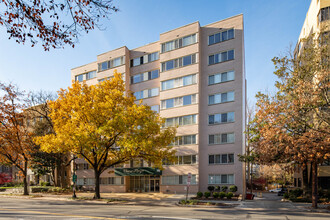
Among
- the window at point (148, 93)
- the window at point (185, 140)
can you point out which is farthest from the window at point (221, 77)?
the window at point (148, 93)

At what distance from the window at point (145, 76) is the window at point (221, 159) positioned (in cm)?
1458

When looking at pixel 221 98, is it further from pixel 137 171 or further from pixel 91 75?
pixel 91 75

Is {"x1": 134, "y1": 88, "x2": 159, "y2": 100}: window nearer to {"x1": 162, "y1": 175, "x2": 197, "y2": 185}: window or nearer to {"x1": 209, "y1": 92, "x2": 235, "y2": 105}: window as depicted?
{"x1": 209, "y1": 92, "x2": 235, "y2": 105}: window

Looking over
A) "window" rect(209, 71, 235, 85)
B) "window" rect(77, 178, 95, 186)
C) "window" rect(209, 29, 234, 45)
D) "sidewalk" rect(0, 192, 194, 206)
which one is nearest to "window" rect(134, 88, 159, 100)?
"window" rect(209, 71, 235, 85)

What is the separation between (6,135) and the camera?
32.8 metres

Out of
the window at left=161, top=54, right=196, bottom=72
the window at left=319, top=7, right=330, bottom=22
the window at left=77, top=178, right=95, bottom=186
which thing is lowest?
the window at left=77, top=178, right=95, bottom=186

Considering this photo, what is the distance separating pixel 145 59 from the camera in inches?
1678

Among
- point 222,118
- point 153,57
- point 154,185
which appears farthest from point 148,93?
point 154,185

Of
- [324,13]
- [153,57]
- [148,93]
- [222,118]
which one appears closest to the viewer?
[324,13]

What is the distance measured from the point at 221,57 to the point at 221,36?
2.79 metres

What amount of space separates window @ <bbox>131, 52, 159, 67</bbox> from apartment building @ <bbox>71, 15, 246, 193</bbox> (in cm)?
15

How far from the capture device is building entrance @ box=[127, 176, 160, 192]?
39.5 metres

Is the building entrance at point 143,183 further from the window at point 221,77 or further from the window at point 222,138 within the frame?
the window at point 221,77

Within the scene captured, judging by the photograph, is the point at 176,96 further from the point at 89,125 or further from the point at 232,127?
the point at 89,125
